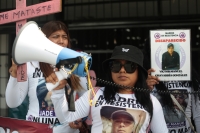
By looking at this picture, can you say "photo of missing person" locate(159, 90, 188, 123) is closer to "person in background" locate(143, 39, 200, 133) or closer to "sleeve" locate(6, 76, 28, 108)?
"person in background" locate(143, 39, 200, 133)

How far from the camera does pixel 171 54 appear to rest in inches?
104

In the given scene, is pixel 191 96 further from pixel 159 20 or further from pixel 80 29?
pixel 80 29

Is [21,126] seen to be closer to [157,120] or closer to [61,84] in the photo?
[61,84]

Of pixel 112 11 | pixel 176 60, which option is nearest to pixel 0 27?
pixel 112 11

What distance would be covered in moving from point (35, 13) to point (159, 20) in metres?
2.63

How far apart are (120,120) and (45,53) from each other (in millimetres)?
730

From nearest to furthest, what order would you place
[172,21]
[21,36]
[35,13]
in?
1. [21,36]
2. [35,13]
3. [172,21]

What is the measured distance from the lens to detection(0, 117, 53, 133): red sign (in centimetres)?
243

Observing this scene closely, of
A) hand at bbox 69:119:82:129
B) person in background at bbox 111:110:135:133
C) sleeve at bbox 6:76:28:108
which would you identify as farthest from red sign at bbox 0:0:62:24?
hand at bbox 69:119:82:129

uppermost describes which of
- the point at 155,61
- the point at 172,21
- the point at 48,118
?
the point at 172,21

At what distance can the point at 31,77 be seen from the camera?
248 centimetres

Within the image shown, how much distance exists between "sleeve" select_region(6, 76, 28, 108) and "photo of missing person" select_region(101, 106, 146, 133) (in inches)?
27.3

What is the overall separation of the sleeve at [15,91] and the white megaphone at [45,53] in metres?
0.32

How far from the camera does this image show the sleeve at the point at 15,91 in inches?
87.7
